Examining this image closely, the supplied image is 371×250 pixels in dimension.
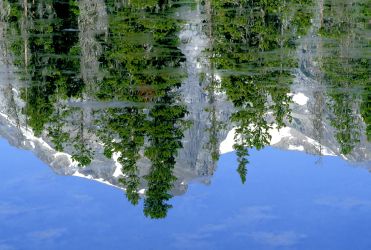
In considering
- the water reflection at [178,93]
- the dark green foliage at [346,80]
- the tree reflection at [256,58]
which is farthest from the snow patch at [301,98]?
the dark green foliage at [346,80]

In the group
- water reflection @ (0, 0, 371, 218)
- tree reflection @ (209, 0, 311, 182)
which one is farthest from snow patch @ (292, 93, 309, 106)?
tree reflection @ (209, 0, 311, 182)

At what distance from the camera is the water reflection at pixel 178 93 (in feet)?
86.1

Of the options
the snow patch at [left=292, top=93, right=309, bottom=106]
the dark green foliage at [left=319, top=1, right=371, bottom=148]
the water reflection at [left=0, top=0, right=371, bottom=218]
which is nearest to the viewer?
the water reflection at [left=0, top=0, right=371, bottom=218]

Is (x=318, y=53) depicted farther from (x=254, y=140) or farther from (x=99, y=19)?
(x=99, y=19)

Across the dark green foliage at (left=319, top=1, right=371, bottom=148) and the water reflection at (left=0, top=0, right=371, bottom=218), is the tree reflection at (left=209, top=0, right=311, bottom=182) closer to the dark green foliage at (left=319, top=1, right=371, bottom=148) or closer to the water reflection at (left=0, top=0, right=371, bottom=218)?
the water reflection at (left=0, top=0, right=371, bottom=218)

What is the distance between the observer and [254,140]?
26828 millimetres

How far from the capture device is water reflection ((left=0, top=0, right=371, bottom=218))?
26.2 meters

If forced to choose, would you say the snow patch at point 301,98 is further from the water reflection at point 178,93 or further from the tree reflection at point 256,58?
the tree reflection at point 256,58

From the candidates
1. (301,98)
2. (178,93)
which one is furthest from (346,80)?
(178,93)

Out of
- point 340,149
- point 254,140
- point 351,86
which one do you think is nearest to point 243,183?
point 254,140

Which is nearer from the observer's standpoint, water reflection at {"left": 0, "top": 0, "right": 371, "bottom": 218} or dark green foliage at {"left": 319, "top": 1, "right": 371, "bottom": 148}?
water reflection at {"left": 0, "top": 0, "right": 371, "bottom": 218}

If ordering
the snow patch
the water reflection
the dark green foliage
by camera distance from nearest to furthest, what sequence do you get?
1. the water reflection
2. the snow patch
3. the dark green foliage

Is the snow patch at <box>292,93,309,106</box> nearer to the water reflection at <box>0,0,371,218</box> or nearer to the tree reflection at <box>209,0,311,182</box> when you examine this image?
the water reflection at <box>0,0,371,218</box>

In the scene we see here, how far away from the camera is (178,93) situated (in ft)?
90.6
